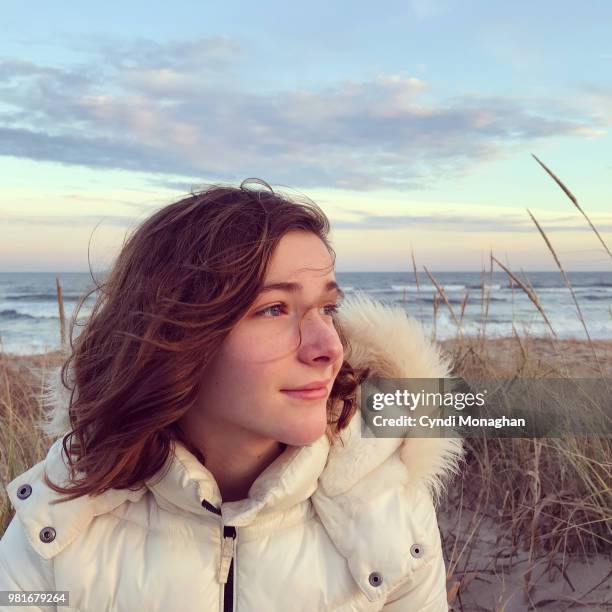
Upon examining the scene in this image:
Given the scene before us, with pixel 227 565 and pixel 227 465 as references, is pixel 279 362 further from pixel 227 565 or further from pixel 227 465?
pixel 227 565

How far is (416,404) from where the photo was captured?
63.5 inches

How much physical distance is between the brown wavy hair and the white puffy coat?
8 centimetres

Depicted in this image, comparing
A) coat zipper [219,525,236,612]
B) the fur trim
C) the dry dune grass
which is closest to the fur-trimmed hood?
the fur trim

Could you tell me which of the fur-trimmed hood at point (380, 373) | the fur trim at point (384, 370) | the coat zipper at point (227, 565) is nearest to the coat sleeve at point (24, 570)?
the fur-trimmed hood at point (380, 373)

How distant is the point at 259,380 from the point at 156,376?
26cm

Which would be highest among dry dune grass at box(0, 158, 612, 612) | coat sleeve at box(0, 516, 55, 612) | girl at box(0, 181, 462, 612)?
girl at box(0, 181, 462, 612)

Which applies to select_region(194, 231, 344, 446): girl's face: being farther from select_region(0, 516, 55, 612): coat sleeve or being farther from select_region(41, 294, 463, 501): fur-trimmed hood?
select_region(0, 516, 55, 612): coat sleeve

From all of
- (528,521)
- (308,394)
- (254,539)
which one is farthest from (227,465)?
(528,521)

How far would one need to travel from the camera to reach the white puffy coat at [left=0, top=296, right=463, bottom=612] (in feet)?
4.94

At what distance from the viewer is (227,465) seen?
162cm

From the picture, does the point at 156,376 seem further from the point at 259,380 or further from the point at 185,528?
the point at 185,528

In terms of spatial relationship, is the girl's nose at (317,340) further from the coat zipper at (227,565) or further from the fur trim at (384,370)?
the coat zipper at (227,565)

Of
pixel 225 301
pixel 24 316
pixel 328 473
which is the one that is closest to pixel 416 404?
pixel 328 473

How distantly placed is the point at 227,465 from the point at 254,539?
19 centimetres
